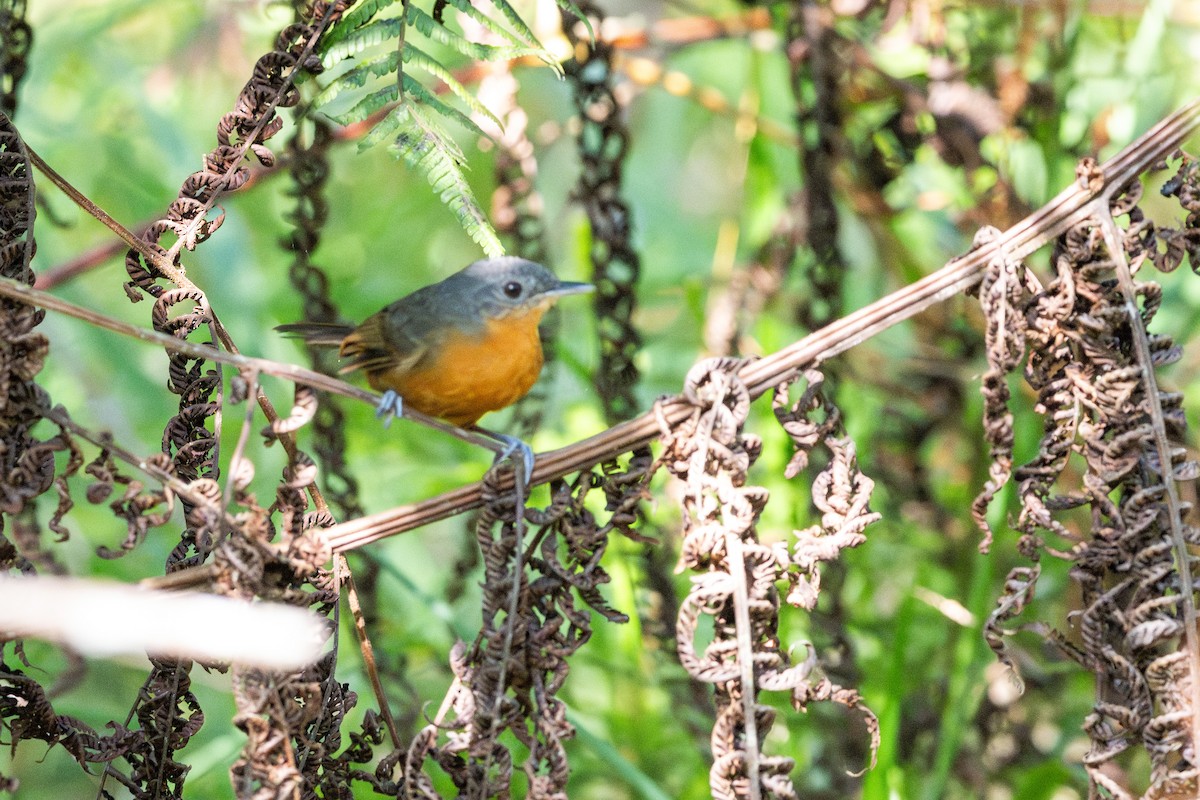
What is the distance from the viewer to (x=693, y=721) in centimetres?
339

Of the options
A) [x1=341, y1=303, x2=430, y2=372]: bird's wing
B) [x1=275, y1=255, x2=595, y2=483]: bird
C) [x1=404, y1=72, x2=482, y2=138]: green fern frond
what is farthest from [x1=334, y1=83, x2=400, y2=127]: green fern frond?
[x1=341, y1=303, x2=430, y2=372]: bird's wing

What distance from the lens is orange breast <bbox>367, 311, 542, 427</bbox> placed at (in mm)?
3037

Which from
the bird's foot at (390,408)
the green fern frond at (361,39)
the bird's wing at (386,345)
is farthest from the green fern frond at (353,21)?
the bird's wing at (386,345)

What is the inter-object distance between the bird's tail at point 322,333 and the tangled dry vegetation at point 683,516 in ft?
3.74

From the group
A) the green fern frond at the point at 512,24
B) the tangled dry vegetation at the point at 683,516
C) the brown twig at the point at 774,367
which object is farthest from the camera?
the green fern frond at the point at 512,24

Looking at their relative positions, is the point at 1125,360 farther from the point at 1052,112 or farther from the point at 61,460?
the point at 61,460

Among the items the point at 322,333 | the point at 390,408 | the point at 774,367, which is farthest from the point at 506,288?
the point at 774,367

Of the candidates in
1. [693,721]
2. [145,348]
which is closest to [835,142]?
[693,721]

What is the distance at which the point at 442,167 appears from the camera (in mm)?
1800

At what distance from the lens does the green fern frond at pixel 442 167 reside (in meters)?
1.79

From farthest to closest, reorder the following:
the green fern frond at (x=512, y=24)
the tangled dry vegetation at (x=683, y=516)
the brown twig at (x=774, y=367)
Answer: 1. the green fern frond at (x=512, y=24)
2. the brown twig at (x=774, y=367)
3. the tangled dry vegetation at (x=683, y=516)

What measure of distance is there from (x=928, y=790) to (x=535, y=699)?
169 centimetres

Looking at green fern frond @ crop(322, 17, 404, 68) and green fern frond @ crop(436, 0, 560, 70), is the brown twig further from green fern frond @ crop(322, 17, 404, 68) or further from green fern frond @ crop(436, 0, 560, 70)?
green fern frond @ crop(322, 17, 404, 68)

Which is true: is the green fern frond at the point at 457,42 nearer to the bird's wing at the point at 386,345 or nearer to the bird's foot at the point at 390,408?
the bird's foot at the point at 390,408
